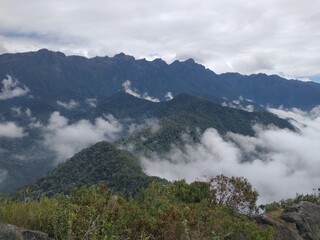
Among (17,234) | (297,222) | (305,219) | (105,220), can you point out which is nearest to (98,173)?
(305,219)

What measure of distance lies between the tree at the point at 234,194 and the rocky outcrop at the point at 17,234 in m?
21.8

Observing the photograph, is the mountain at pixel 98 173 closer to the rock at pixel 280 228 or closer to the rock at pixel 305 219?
the rock at pixel 305 219

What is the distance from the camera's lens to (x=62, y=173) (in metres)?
181

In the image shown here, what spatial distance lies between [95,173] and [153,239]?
495 ft

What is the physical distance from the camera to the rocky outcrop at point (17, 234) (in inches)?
424

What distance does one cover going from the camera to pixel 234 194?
32125mm

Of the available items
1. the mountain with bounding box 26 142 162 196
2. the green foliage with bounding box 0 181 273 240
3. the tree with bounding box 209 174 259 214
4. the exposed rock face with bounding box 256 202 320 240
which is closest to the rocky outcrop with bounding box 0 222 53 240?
the green foliage with bounding box 0 181 273 240

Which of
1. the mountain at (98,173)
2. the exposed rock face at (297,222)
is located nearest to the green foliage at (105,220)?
the exposed rock face at (297,222)

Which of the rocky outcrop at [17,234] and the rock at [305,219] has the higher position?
the rock at [305,219]

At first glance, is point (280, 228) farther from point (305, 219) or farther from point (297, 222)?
point (305, 219)

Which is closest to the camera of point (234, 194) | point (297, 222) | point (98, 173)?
point (297, 222)

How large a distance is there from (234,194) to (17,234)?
23538 mm

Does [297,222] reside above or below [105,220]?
above

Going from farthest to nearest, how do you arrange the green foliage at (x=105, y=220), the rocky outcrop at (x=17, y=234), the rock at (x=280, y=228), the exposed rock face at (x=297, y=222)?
the exposed rock face at (x=297, y=222), the rock at (x=280, y=228), the green foliage at (x=105, y=220), the rocky outcrop at (x=17, y=234)
